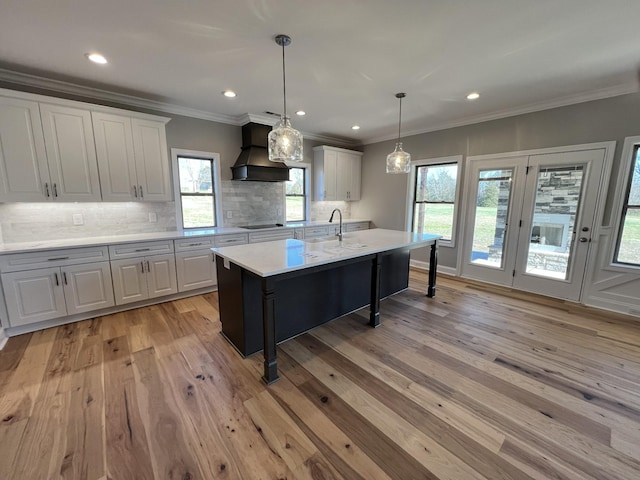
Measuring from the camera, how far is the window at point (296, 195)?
5.30m

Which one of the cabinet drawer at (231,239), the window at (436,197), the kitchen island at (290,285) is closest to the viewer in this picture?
the kitchen island at (290,285)

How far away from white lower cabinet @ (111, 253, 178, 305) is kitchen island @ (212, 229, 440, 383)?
1.26m

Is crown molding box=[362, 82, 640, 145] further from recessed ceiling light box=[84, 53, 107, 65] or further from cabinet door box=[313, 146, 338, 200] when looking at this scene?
recessed ceiling light box=[84, 53, 107, 65]

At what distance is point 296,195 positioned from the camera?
5.40m

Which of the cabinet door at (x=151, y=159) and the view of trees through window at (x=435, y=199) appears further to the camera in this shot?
the view of trees through window at (x=435, y=199)

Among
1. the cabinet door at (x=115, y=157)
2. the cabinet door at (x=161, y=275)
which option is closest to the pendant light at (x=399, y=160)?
the cabinet door at (x=161, y=275)

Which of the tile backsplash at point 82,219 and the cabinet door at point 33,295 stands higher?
the tile backsplash at point 82,219

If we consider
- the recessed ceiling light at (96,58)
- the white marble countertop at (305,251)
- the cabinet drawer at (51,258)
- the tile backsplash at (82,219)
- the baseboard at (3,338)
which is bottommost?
the baseboard at (3,338)

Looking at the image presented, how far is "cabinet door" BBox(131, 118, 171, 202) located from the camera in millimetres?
3295

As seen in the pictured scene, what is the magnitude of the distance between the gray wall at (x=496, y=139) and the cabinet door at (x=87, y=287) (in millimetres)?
4796

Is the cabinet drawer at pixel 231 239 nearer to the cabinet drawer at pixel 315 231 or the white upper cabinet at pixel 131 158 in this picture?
the white upper cabinet at pixel 131 158

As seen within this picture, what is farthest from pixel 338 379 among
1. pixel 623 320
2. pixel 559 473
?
pixel 623 320

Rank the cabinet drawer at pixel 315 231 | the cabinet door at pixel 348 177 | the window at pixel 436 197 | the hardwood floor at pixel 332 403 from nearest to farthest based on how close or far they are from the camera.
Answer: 1. the hardwood floor at pixel 332 403
2. the window at pixel 436 197
3. the cabinet drawer at pixel 315 231
4. the cabinet door at pixel 348 177

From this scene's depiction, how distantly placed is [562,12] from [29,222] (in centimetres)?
528
